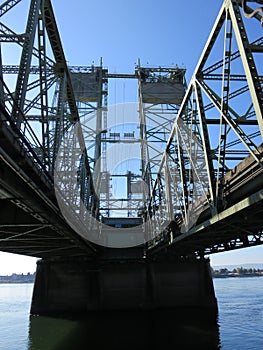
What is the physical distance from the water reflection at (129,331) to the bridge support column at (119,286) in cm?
304

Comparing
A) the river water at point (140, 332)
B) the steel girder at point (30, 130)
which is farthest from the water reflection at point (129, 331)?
the steel girder at point (30, 130)

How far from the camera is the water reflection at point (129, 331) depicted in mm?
26516

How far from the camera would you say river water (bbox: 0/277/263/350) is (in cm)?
2627

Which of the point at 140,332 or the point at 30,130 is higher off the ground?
the point at 30,130

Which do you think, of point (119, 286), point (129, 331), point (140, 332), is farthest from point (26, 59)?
point (119, 286)

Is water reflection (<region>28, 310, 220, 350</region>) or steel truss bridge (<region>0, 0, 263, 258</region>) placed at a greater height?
steel truss bridge (<region>0, 0, 263, 258</region>)

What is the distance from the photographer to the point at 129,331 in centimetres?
3155

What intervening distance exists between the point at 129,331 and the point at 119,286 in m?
14.6

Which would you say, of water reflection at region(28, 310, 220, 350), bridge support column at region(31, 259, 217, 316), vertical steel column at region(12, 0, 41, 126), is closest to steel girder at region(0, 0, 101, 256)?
vertical steel column at region(12, 0, 41, 126)

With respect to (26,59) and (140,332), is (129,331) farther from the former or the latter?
(26,59)

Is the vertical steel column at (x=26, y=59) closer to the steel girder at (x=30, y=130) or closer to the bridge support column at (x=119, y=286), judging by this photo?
the steel girder at (x=30, y=130)

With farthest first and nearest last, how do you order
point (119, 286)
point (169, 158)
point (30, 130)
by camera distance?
point (119, 286) < point (169, 158) < point (30, 130)

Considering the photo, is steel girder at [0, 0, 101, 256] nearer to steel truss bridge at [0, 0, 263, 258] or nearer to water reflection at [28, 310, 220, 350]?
steel truss bridge at [0, 0, 263, 258]

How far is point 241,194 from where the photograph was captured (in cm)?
1209
